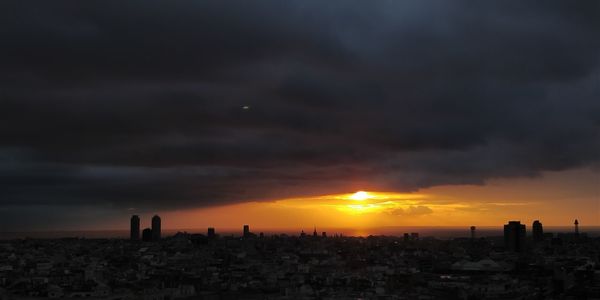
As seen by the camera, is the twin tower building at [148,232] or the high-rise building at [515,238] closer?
the high-rise building at [515,238]

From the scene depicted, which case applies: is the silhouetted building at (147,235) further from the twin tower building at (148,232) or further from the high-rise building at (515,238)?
the high-rise building at (515,238)

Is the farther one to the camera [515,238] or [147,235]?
[147,235]

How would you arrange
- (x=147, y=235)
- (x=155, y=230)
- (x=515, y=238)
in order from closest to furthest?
(x=515, y=238)
(x=147, y=235)
(x=155, y=230)

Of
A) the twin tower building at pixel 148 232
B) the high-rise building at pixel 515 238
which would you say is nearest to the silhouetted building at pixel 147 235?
the twin tower building at pixel 148 232

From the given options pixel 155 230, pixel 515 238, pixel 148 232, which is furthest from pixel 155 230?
pixel 515 238

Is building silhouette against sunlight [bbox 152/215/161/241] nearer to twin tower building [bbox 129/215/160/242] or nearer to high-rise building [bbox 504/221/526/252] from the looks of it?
twin tower building [bbox 129/215/160/242]

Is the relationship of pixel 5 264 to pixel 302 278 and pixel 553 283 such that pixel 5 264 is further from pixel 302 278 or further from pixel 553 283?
pixel 553 283

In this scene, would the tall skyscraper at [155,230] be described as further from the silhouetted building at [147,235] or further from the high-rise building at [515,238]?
the high-rise building at [515,238]

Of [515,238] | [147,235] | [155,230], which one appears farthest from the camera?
[155,230]

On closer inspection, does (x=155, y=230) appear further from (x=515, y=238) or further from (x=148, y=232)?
(x=515, y=238)

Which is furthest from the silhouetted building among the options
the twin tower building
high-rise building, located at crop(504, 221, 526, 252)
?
high-rise building, located at crop(504, 221, 526, 252)
